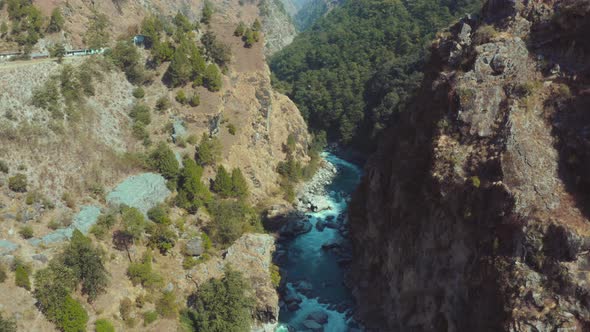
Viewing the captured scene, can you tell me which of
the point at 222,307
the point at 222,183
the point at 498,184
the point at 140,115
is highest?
the point at 498,184

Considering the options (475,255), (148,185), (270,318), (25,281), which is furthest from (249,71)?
(475,255)

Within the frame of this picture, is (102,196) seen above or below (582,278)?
below

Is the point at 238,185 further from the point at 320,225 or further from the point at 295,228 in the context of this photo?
the point at 320,225

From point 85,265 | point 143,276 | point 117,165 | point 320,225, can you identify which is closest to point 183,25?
point 117,165

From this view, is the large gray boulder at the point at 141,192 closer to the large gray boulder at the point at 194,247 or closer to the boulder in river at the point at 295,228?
the large gray boulder at the point at 194,247

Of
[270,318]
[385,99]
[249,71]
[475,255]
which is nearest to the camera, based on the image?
[475,255]

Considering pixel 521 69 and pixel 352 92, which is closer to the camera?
pixel 521 69

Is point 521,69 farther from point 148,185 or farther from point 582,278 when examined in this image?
point 148,185
